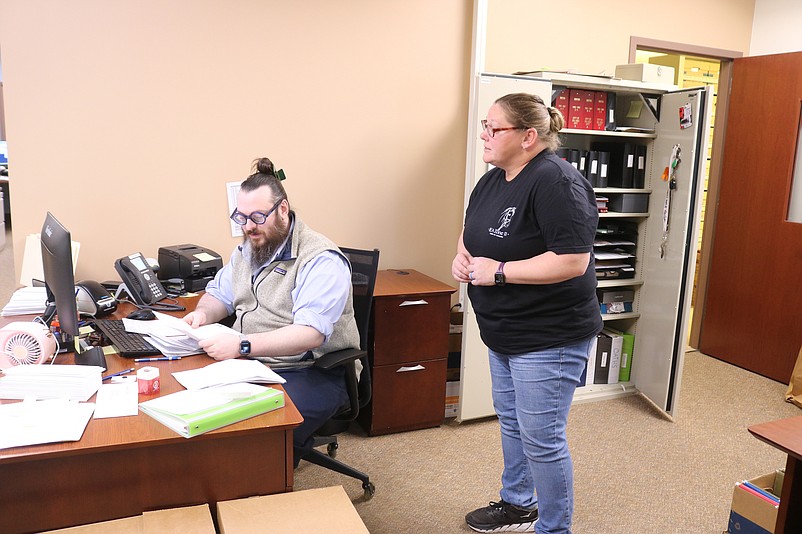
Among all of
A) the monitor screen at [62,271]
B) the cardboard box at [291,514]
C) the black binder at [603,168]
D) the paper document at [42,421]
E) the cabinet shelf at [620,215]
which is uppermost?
the black binder at [603,168]

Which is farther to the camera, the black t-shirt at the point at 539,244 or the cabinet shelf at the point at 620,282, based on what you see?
the cabinet shelf at the point at 620,282

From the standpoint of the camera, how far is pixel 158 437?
1454mm

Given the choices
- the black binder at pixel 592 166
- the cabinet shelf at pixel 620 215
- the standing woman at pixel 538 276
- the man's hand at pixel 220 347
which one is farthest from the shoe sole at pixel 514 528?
the black binder at pixel 592 166

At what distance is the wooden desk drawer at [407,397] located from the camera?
10.4 ft

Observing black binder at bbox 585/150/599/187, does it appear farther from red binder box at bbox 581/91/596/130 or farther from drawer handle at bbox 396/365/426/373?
drawer handle at bbox 396/365/426/373

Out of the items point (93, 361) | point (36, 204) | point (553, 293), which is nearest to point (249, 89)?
point (36, 204)

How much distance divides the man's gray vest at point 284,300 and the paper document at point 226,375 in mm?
291

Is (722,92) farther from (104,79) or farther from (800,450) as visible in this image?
(104,79)

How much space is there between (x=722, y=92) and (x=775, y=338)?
1.70 m

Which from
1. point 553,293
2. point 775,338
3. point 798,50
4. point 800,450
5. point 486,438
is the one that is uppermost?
point 798,50

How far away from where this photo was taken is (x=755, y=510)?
215cm

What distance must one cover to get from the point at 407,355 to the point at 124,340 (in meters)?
1.45

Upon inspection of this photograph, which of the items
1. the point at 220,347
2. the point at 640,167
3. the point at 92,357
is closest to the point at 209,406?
the point at 220,347

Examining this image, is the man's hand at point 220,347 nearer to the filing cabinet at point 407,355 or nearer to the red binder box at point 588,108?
the filing cabinet at point 407,355
